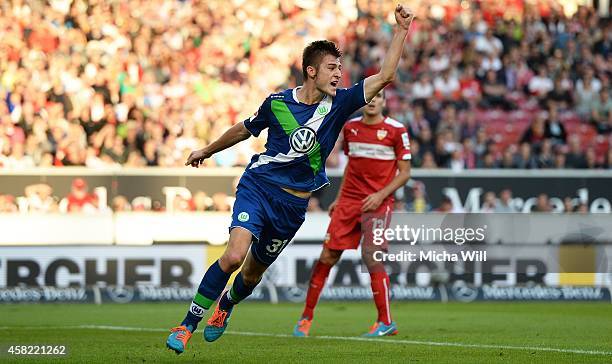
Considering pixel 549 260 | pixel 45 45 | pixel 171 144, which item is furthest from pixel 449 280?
pixel 45 45

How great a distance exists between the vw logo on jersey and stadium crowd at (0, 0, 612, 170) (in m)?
11.4

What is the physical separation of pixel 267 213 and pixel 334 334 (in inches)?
119

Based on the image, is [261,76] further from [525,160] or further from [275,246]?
[275,246]

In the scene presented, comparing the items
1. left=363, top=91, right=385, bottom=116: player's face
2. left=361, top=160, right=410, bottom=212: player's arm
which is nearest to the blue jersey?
left=361, top=160, right=410, bottom=212: player's arm

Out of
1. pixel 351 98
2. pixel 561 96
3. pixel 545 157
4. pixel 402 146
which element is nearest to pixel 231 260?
pixel 351 98

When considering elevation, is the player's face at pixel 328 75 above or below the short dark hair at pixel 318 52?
below

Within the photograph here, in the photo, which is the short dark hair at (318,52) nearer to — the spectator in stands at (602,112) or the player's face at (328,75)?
the player's face at (328,75)

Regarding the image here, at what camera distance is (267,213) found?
367 inches

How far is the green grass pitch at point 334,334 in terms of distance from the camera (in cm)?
936

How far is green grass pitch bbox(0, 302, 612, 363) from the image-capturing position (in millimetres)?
9359

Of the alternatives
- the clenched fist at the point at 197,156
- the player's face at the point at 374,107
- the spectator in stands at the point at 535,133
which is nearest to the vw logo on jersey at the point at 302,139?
the clenched fist at the point at 197,156

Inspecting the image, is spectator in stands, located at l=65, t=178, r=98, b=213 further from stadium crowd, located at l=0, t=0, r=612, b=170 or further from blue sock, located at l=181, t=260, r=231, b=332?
blue sock, located at l=181, t=260, r=231, b=332

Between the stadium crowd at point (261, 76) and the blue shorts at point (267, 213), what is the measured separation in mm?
11160

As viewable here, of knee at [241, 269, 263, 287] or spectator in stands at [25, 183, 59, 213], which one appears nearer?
knee at [241, 269, 263, 287]
